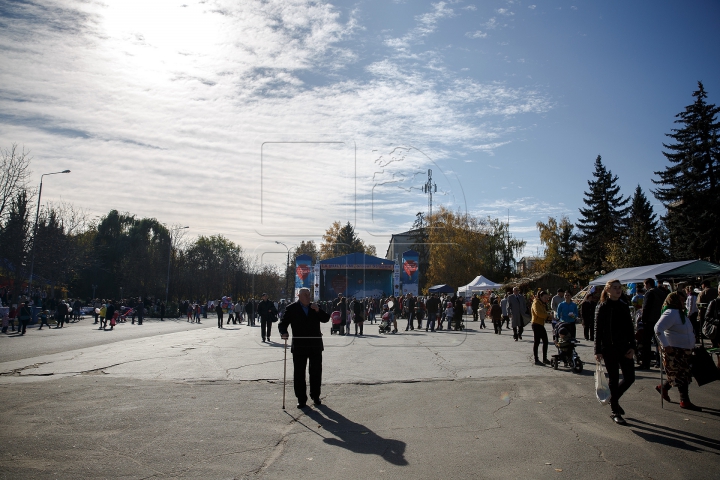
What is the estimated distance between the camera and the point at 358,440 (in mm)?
6020

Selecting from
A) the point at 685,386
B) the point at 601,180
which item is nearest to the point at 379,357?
the point at 685,386

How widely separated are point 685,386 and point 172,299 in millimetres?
69316

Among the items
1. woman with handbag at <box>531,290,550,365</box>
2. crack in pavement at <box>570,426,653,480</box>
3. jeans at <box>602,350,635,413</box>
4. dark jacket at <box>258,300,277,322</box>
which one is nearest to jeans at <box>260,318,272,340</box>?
dark jacket at <box>258,300,277,322</box>

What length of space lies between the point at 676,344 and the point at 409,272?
4431cm

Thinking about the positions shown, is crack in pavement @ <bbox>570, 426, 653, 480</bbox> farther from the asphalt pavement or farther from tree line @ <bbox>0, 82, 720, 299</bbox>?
tree line @ <bbox>0, 82, 720, 299</bbox>

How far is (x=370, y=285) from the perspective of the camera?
182ft

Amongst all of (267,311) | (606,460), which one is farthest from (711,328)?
(267,311)

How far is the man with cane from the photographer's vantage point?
8.15m

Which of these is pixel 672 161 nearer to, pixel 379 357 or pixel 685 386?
pixel 379 357

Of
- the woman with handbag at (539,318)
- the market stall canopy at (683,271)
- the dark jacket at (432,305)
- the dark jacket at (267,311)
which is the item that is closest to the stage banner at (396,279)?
the dark jacket at (432,305)

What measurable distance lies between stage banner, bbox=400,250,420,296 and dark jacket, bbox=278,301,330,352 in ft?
141

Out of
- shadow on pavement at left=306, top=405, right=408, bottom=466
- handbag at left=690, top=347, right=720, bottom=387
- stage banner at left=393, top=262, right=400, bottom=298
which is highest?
stage banner at left=393, top=262, right=400, bottom=298

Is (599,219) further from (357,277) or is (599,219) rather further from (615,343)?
(615,343)

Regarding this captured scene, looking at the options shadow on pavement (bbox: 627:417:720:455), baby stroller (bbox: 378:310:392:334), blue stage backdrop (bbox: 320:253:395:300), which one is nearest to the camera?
shadow on pavement (bbox: 627:417:720:455)
